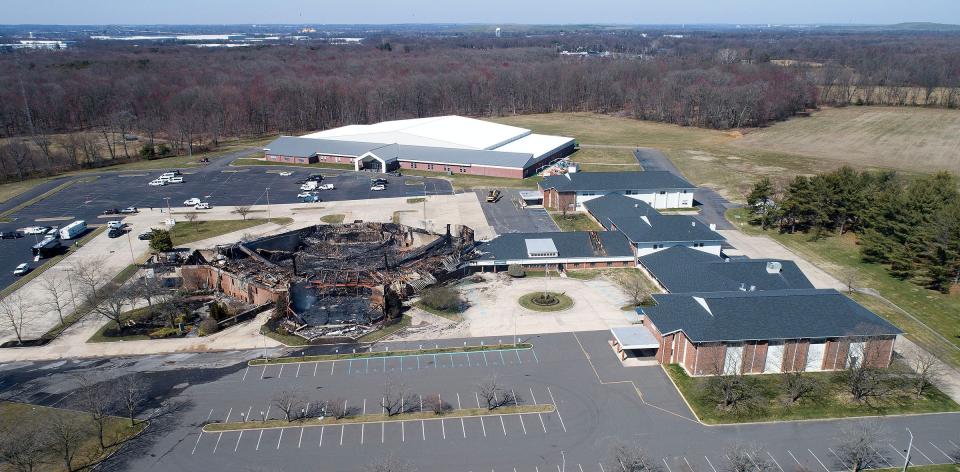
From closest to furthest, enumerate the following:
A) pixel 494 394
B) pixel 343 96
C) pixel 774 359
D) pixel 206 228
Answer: pixel 494 394, pixel 774 359, pixel 206 228, pixel 343 96

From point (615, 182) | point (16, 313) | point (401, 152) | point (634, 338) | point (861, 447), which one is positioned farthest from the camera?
point (401, 152)

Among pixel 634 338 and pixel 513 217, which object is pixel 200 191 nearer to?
pixel 513 217

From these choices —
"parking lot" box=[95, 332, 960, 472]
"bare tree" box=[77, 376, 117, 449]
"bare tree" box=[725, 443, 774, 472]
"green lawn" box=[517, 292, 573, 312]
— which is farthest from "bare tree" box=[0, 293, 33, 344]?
"bare tree" box=[725, 443, 774, 472]

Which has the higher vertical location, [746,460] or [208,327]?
[746,460]

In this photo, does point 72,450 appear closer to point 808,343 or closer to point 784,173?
point 808,343

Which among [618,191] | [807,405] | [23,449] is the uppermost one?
[618,191]

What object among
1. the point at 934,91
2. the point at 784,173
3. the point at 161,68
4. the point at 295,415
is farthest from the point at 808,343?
the point at 161,68

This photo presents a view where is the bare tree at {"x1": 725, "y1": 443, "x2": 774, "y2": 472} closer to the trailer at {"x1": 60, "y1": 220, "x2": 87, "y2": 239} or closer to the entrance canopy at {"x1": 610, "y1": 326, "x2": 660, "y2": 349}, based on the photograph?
the entrance canopy at {"x1": 610, "y1": 326, "x2": 660, "y2": 349}

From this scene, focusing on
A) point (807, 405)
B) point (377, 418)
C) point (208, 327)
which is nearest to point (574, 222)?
point (807, 405)
